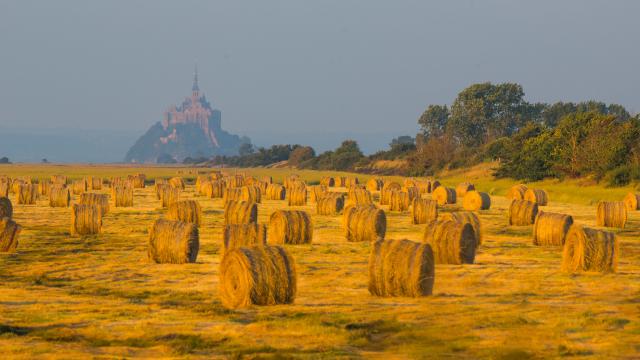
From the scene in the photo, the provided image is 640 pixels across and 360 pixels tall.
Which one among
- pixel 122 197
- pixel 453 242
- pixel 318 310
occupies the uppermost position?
pixel 122 197

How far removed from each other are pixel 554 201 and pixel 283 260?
38.6 meters

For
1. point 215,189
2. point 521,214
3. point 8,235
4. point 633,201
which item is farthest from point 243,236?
point 215,189

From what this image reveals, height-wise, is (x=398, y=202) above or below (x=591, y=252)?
above

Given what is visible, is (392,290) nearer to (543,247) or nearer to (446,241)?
(446,241)

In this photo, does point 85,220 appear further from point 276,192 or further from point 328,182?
point 328,182

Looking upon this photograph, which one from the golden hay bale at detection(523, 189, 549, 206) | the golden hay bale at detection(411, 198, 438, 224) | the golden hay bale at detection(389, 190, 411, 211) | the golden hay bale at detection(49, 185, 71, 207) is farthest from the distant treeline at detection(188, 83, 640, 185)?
the golden hay bale at detection(49, 185, 71, 207)

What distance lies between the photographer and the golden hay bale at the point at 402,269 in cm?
1611

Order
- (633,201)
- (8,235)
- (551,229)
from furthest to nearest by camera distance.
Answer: (633,201)
(551,229)
(8,235)

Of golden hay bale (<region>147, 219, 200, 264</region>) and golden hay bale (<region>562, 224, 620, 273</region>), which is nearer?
golden hay bale (<region>562, 224, 620, 273</region>)

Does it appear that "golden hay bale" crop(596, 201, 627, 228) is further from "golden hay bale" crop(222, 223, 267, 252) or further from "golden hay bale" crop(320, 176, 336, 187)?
"golden hay bale" crop(320, 176, 336, 187)

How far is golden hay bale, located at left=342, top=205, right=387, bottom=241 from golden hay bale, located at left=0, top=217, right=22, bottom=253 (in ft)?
28.9

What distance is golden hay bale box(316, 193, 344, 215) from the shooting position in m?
38.1

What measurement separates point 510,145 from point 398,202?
39.3 metres

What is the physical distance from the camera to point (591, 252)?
1980 centimetres
